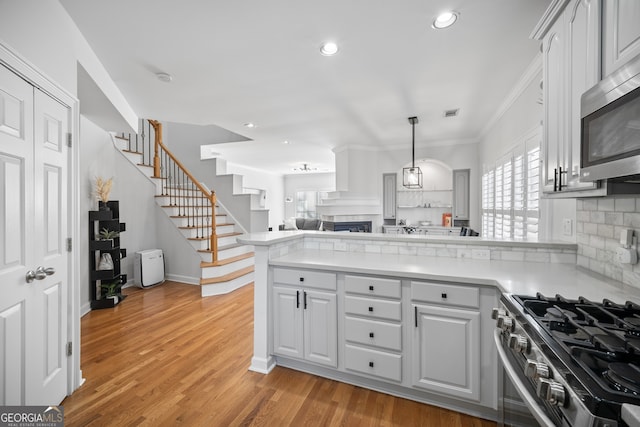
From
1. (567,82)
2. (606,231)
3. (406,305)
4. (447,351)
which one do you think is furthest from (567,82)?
(447,351)

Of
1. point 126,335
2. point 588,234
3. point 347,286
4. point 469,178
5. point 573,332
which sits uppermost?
point 469,178

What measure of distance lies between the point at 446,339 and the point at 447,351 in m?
0.08

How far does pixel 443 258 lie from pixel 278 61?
223 centimetres

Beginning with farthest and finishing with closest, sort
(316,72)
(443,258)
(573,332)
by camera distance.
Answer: (316,72) < (443,258) < (573,332)

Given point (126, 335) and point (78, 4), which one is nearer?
point (78, 4)

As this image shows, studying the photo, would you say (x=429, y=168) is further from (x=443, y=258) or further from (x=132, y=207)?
(x=132, y=207)

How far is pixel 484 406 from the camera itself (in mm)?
1676

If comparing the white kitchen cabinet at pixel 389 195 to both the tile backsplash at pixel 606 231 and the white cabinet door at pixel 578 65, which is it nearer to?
the tile backsplash at pixel 606 231

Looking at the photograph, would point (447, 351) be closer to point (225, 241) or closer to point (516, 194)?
point (516, 194)

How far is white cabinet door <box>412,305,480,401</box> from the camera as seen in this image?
5.42ft

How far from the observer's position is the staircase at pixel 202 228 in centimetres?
432

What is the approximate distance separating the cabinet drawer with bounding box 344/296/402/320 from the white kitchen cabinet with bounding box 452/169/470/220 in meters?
4.79

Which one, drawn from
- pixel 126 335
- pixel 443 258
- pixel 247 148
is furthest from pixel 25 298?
pixel 247 148

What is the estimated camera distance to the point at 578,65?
1379 millimetres
